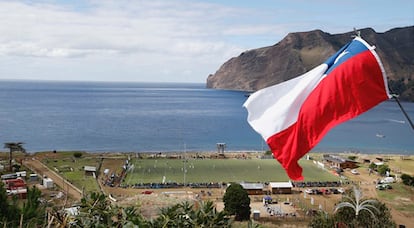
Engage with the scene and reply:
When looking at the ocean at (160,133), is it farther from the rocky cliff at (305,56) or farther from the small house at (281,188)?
the rocky cliff at (305,56)

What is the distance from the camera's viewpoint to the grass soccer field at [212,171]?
32978 millimetres

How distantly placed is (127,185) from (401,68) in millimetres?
153367

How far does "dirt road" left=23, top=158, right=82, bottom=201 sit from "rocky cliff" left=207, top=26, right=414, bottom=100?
13463cm

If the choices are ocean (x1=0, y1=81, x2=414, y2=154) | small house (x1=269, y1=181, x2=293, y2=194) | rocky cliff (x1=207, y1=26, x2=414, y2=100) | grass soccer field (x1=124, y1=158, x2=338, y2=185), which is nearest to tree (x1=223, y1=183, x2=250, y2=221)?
small house (x1=269, y1=181, x2=293, y2=194)

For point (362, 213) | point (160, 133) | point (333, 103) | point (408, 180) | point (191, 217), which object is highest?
point (333, 103)

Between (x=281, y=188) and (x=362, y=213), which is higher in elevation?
(x=362, y=213)

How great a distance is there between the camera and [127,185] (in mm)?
30234

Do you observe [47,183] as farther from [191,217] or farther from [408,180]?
[191,217]

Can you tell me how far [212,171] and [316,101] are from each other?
1174 inches

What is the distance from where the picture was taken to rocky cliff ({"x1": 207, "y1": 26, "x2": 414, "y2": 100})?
551 ft

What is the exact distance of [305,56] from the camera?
178 meters

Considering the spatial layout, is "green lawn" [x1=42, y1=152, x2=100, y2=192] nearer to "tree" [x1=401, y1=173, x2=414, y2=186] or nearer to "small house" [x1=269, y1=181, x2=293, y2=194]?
"small house" [x1=269, y1=181, x2=293, y2=194]

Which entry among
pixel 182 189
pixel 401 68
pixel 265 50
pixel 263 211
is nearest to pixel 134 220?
pixel 263 211

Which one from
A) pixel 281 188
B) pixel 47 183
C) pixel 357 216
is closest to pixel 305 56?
pixel 281 188
